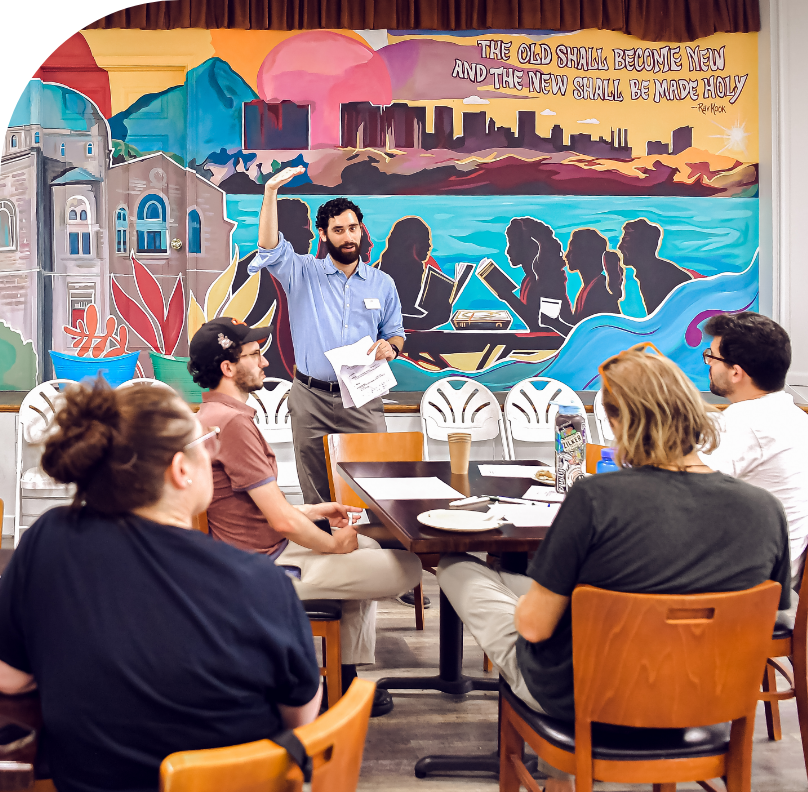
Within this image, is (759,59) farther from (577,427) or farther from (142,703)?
(142,703)

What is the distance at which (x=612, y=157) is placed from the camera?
4762mm

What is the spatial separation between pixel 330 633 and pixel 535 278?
318 cm

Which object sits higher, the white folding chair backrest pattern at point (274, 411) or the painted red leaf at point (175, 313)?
the painted red leaf at point (175, 313)

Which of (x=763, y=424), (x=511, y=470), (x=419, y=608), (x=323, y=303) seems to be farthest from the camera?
(x=323, y=303)

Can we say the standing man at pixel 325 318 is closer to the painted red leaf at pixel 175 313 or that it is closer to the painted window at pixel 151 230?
the painted red leaf at pixel 175 313

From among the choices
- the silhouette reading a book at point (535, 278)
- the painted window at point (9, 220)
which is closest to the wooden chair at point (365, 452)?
the silhouette reading a book at point (535, 278)

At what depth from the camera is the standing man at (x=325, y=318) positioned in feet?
12.0

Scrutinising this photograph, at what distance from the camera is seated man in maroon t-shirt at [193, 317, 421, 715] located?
2059mm

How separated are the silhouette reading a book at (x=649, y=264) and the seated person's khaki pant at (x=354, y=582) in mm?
3154

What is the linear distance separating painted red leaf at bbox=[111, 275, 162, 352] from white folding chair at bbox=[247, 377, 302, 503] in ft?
2.44

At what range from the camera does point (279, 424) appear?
449cm

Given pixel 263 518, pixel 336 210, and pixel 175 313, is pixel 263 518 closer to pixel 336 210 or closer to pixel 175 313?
pixel 336 210

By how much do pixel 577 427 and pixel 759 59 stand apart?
369cm

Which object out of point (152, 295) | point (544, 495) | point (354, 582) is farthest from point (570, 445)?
point (152, 295)
